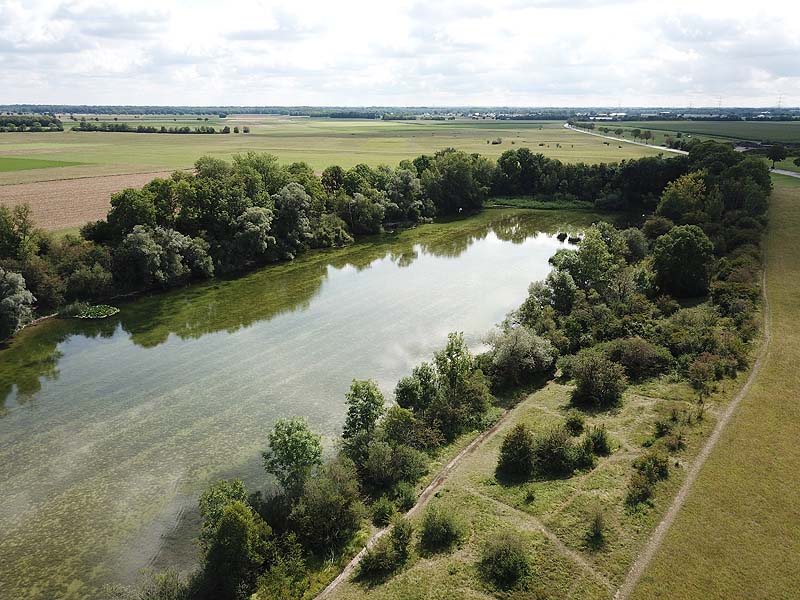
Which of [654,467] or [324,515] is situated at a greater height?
[654,467]

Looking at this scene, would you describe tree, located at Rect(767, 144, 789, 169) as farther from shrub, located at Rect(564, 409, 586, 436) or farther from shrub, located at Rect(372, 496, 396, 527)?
shrub, located at Rect(372, 496, 396, 527)

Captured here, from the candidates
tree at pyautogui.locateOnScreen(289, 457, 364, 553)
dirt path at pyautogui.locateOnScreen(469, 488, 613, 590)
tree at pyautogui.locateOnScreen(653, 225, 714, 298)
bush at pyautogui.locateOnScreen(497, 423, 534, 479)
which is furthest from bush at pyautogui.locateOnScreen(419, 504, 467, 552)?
tree at pyautogui.locateOnScreen(653, 225, 714, 298)

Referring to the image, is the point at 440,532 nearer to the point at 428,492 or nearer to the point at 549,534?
the point at 428,492

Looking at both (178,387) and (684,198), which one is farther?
(684,198)

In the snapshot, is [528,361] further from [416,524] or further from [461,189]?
[461,189]

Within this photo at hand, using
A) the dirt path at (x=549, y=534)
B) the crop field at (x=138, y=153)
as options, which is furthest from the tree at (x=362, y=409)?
the crop field at (x=138, y=153)

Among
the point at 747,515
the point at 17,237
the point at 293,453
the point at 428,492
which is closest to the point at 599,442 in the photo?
the point at 747,515

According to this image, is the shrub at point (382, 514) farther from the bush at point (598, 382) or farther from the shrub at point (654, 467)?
→ the bush at point (598, 382)

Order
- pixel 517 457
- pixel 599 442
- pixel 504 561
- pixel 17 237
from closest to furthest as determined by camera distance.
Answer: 1. pixel 504 561
2. pixel 517 457
3. pixel 599 442
4. pixel 17 237
